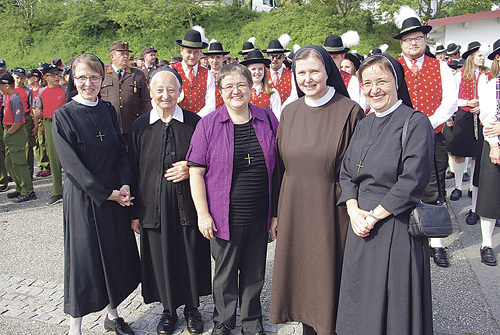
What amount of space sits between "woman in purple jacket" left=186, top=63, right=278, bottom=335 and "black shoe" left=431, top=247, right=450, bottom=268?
238 cm

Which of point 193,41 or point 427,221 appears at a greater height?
point 193,41

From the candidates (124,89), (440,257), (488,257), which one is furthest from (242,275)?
(124,89)

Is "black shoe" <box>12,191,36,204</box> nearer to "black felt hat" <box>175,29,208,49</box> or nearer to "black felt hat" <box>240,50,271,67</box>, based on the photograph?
"black felt hat" <box>175,29,208,49</box>

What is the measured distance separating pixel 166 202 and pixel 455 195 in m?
5.34

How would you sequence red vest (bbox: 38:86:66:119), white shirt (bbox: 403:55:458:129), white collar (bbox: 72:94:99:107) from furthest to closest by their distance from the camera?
red vest (bbox: 38:86:66:119) → white shirt (bbox: 403:55:458:129) → white collar (bbox: 72:94:99:107)

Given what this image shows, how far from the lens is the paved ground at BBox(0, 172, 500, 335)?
3184 mm

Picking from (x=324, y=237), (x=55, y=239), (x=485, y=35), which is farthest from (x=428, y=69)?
(x=485, y=35)

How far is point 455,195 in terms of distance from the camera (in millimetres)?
6402

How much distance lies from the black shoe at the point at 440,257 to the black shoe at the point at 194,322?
2664 mm

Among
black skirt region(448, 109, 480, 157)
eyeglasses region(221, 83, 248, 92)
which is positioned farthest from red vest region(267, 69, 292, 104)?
eyeglasses region(221, 83, 248, 92)

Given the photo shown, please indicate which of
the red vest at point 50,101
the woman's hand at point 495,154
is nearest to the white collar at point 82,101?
the woman's hand at point 495,154

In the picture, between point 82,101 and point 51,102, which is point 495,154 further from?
point 51,102

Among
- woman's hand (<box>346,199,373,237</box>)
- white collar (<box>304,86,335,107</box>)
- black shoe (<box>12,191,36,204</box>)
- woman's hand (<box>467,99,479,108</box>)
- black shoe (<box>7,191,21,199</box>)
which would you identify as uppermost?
white collar (<box>304,86,335,107</box>)

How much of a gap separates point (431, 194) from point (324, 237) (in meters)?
1.79
